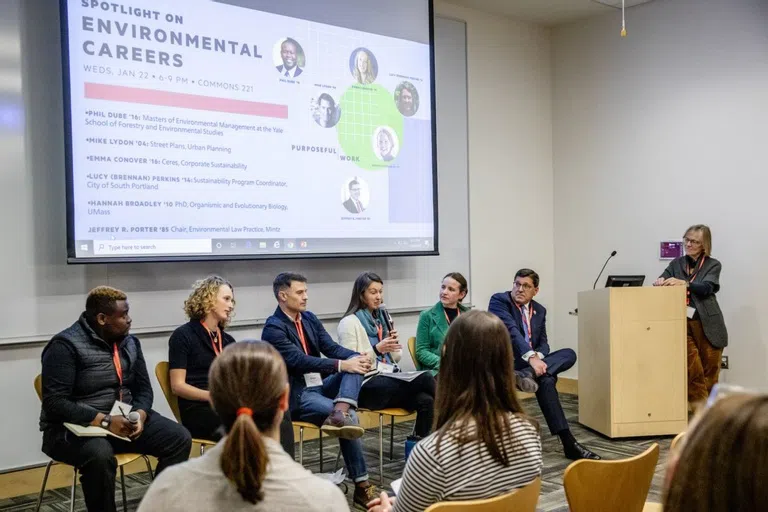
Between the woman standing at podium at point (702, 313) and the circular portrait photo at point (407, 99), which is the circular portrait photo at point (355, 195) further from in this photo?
the woman standing at podium at point (702, 313)

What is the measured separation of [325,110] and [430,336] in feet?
5.47

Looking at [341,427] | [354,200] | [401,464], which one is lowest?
[401,464]

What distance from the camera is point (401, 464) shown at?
4480 millimetres

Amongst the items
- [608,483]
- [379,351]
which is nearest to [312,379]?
[379,351]

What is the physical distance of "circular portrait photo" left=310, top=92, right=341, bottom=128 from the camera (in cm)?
496

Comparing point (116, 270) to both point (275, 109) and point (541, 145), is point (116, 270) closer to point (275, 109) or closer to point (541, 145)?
point (275, 109)

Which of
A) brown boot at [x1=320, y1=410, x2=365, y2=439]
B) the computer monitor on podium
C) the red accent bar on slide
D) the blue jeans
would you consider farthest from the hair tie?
the computer monitor on podium

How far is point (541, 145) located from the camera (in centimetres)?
696

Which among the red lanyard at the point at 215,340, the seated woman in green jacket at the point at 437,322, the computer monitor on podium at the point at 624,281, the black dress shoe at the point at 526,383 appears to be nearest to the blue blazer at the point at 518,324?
the black dress shoe at the point at 526,383

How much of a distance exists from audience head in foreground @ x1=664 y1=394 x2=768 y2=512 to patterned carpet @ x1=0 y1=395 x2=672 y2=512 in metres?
2.84

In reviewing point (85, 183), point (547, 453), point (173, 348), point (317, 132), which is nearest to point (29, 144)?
point (85, 183)

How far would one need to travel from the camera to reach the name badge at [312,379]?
407 centimetres

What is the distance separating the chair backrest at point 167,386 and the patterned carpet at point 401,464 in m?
0.55

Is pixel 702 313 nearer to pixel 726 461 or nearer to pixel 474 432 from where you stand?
pixel 474 432
